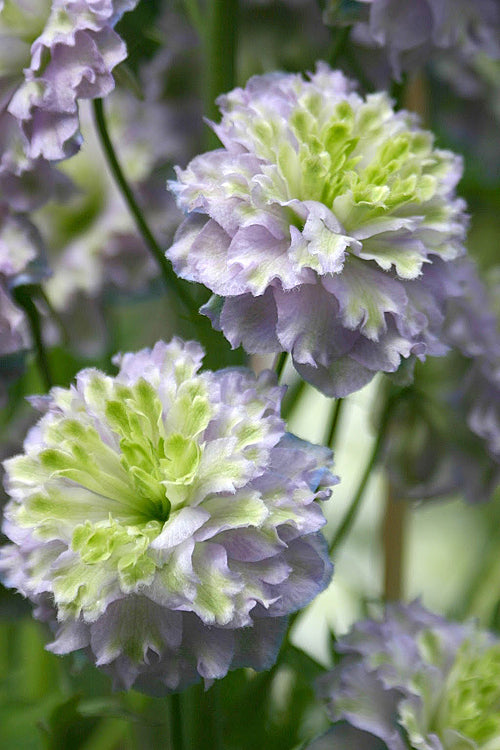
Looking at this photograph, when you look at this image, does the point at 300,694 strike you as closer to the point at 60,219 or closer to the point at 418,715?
the point at 418,715

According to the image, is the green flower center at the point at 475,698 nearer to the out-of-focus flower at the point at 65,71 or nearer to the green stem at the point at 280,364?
the green stem at the point at 280,364

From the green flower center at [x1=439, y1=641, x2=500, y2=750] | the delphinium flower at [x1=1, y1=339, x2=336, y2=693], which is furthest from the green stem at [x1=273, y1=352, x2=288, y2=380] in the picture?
the green flower center at [x1=439, y1=641, x2=500, y2=750]

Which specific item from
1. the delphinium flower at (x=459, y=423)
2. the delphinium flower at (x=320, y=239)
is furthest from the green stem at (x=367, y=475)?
the delphinium flower at (x=320, y=239)

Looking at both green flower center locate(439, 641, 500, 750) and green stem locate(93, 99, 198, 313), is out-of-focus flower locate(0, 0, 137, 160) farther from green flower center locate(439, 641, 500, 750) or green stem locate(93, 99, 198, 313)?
green flower center locate(439, 641, 500, 750)

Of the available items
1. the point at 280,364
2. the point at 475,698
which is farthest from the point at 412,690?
the point at 280,364

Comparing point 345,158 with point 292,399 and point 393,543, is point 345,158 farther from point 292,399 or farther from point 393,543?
point 393,543

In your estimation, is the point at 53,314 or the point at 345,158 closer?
the point at 345,158
